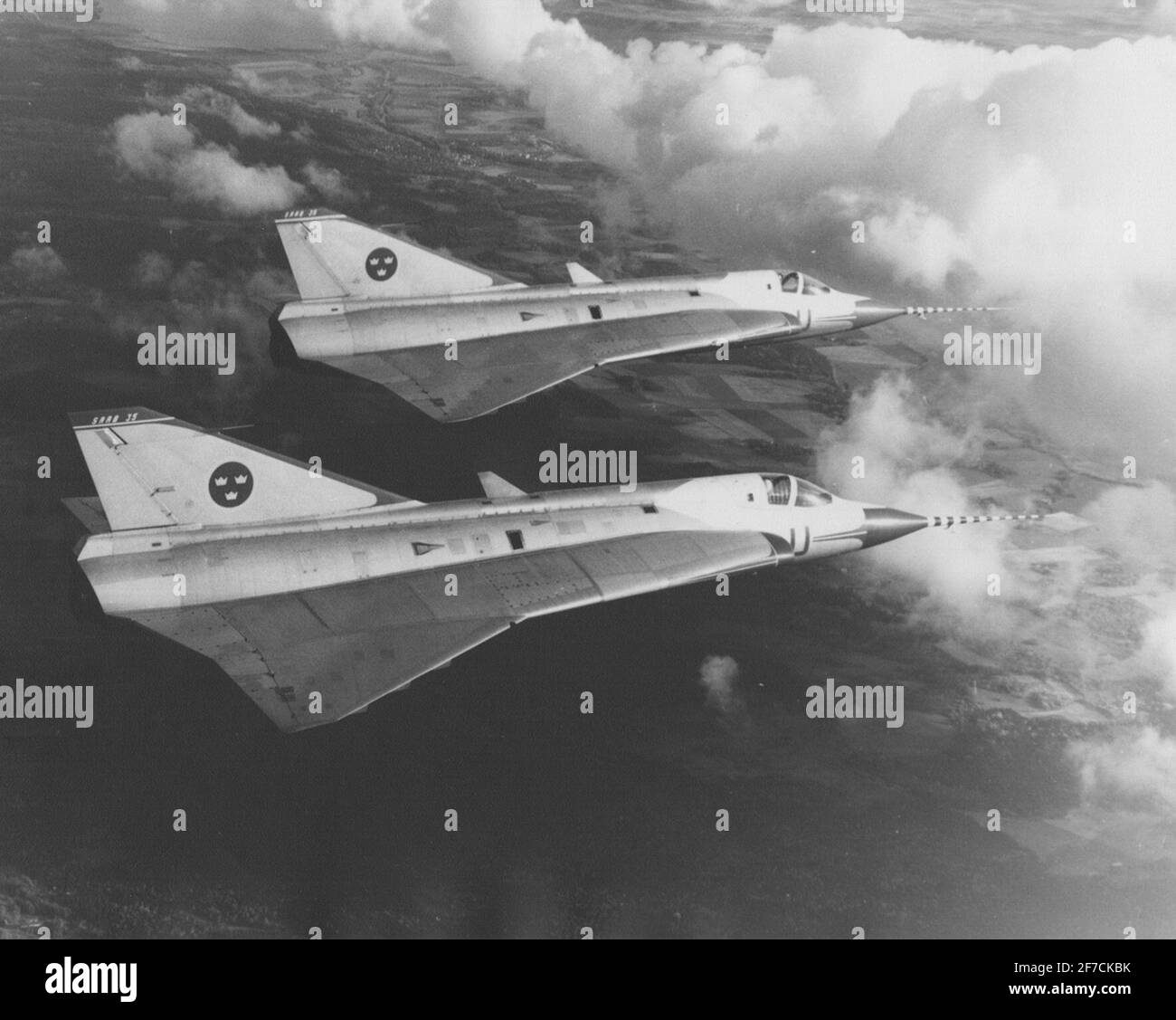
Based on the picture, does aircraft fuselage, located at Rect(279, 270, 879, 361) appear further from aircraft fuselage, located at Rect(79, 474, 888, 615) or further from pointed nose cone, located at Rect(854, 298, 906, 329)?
aircraft fuselage, located at Rect(79, 474, 888, 615)

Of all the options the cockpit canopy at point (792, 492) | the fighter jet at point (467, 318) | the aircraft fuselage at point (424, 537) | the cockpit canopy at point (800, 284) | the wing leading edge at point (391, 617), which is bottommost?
the wing leading edge at point (391, 617)

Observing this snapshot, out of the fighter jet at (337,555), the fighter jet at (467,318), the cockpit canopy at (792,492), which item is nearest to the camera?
the fighter jet at (337,555)

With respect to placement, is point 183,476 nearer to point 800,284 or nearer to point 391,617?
point 391,617

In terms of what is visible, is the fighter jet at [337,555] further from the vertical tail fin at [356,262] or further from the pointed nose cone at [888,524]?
the vertical tail fin at [356,262]

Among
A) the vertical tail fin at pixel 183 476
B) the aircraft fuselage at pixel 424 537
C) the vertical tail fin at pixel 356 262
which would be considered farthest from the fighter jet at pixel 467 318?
the vertical tail fin at pixel 183 476

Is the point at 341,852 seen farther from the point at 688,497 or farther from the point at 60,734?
the point at 688,497

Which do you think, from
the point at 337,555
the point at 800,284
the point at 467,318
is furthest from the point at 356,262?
the point at 800,284
